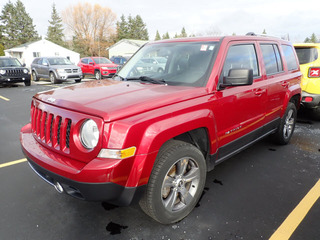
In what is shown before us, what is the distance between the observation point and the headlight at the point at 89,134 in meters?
1.98

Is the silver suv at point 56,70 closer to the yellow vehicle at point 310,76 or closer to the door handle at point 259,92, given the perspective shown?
the yellow vehicle at point 310,76

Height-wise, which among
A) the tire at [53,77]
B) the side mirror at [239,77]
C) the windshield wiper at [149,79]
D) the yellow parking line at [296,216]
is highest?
the side mirror at [239,77]

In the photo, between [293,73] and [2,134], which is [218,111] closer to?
[293,73]

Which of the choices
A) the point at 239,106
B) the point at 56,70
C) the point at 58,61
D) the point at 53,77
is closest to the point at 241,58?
the point at 239,106

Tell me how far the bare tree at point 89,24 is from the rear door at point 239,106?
223ft

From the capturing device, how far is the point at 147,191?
2.15m

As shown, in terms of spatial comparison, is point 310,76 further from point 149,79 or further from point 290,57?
point 149,79

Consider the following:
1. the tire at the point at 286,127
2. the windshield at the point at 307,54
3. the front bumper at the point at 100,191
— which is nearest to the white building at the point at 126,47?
the windshield at the point at 307,54

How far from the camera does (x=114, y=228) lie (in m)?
2.42

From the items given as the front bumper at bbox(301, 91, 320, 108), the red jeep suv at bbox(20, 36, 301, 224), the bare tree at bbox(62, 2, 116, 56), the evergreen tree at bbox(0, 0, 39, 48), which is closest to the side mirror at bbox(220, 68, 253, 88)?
the red jeep suv at bbox(20, 36, 301, 224)

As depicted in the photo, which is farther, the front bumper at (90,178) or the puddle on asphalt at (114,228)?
the puddle on asphalt at (114,228)

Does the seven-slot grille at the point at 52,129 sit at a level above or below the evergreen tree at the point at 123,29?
below

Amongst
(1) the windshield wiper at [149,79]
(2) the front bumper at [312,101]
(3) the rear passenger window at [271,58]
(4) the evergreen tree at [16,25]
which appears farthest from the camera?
(4) the evergreen tree at [16,25]

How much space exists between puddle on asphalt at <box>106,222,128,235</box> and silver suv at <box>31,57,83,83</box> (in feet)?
45.3
